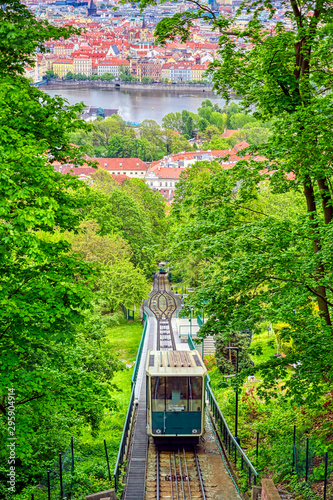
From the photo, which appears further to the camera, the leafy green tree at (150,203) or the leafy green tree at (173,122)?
the leafy green tree at (173,122)

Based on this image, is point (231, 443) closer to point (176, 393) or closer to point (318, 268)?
point (176, 393)

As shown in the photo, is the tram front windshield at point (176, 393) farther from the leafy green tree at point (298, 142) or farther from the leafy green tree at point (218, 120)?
the leafy green tree at point (218, 120)

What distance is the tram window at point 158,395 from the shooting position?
1836 centimetres

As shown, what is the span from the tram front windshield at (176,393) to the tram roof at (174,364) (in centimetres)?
19

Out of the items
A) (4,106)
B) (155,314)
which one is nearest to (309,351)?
(4,106)

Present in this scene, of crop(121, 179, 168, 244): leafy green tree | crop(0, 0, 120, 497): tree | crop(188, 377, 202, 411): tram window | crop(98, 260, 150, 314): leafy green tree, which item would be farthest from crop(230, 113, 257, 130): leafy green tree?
crop(0, 0, 120, 497): tree

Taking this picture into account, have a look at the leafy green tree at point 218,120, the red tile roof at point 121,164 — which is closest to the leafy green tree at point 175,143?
the leafy green tree at point 218,120

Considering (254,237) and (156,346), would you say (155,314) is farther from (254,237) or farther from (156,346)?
(254,237)

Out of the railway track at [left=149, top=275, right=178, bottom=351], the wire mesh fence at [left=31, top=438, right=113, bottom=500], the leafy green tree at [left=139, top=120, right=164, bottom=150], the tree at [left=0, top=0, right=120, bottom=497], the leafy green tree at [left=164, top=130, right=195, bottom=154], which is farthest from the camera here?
the leafy green tree at [left=139, top=120, right=164, bottom=150]

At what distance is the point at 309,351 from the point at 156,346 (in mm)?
25816

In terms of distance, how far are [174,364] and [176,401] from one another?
119cm

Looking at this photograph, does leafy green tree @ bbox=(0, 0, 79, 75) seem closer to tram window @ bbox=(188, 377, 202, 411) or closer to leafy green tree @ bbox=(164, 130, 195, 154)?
tram window @ bbox=(188, 377, 202, 411)

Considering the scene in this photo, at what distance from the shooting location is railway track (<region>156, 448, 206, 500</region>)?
16.0 m

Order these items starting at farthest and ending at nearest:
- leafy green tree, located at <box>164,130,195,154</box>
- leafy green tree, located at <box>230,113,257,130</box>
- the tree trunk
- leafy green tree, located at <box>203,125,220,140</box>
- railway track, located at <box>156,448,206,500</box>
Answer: leafy green tree, located at <box>230,113,257,130</box> → leafy green tree, located at <box>203,125,220,140</box> → leafy green tree, located at <box>164,130,195,154</box> → railway track, located at <box>156,448,206,500</box> → the tree trunk
